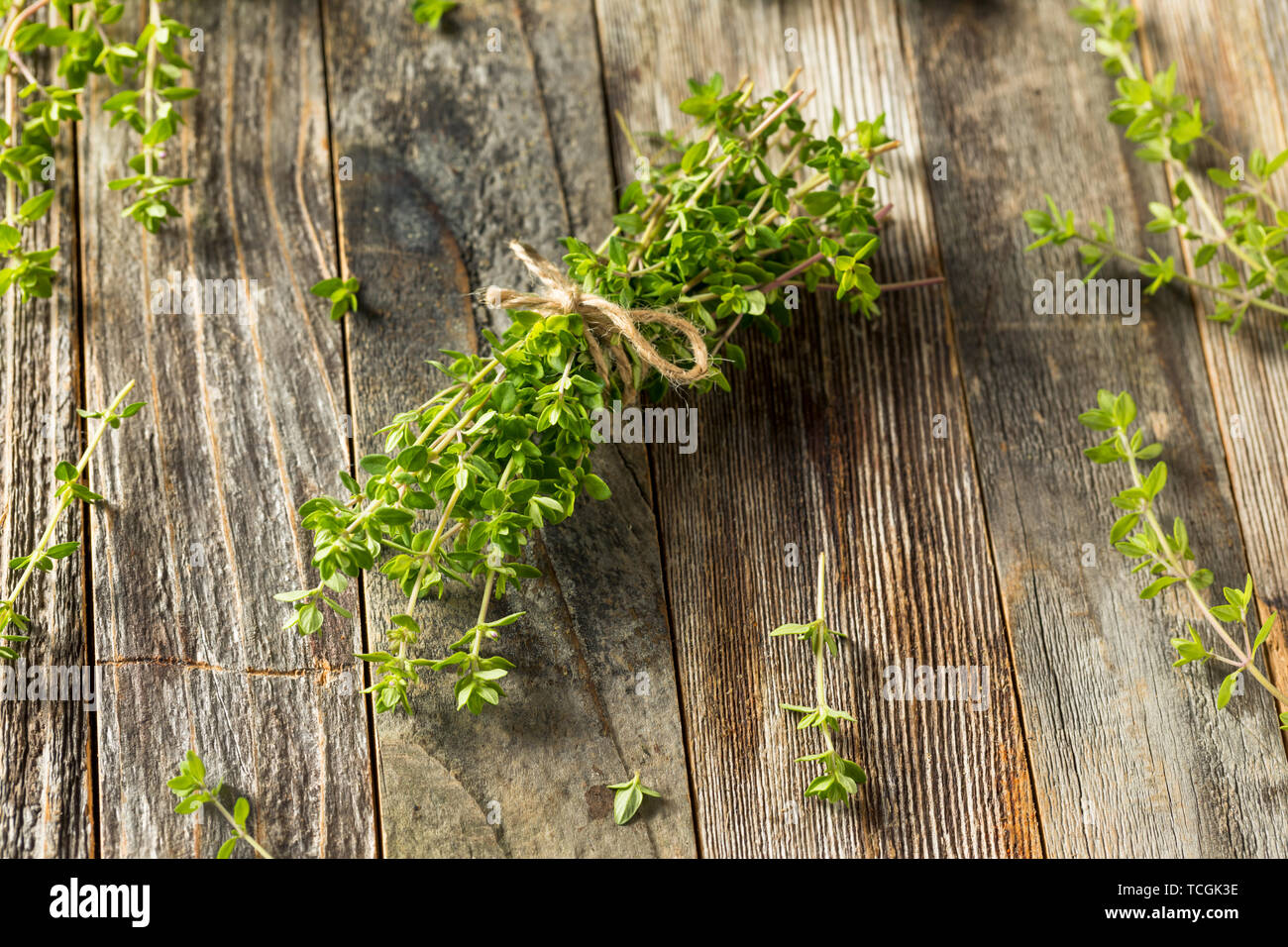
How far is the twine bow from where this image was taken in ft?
3.47

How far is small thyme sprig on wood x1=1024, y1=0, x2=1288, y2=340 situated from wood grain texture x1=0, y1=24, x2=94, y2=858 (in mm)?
A: 1301

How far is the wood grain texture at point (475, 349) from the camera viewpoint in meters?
1.12

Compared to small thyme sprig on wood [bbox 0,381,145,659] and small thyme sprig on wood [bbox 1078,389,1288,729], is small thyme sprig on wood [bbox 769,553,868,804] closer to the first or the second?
small thyme sprig on wood [bbox 1078,389,1288,729]

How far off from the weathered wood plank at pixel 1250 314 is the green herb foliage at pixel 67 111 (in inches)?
55.8

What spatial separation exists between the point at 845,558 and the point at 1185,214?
675 mm

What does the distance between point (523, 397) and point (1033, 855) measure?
800mm

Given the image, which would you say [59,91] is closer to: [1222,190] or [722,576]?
[722,576]

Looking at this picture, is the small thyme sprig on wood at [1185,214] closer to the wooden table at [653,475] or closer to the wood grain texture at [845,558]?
the wooden table at [653,475]

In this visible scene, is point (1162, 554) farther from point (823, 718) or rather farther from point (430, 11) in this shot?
point (430, 11)

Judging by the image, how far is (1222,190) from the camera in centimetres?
145

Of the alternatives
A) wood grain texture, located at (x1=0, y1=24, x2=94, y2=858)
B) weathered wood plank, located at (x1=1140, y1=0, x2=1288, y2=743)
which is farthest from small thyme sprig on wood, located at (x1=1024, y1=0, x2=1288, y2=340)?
wood grain texture, located at (x1=0, y1=24, x2=94, y2=858)

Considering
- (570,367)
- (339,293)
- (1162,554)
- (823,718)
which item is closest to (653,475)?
(570,367)

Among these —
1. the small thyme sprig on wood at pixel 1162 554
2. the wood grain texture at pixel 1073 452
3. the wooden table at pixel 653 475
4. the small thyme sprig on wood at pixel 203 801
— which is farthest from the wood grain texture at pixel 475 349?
the small thyme sprig on wood at pixel 1162 554
